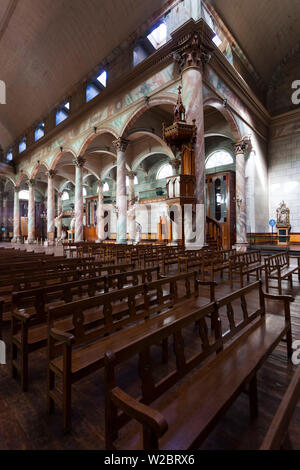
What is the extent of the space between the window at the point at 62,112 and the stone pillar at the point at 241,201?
1249 cm

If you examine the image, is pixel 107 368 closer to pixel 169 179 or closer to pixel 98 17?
pixel 169 179

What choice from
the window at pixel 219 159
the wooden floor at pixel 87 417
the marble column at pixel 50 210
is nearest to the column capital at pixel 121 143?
the window at pixel 219 159

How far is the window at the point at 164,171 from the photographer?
1897cm

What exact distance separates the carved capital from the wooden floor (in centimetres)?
949

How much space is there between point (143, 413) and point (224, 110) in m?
12.1

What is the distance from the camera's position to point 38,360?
227 centimetres

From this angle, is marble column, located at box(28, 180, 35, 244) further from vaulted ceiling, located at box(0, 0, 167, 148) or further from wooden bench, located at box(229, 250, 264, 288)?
wooden bench, located at box(229, 250, 264, 288)

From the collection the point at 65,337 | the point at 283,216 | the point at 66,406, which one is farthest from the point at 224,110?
the point at 66,406

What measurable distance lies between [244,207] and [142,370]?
11929 mm

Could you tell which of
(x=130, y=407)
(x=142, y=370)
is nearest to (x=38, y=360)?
(x=142, y=370)

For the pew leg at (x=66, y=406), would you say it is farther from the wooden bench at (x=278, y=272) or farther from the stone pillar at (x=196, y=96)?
the stone pillar at (x=196, y=96)

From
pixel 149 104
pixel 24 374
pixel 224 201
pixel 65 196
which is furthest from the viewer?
pixel 65 196

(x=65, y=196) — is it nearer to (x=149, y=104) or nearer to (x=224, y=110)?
(x=149, y=104)

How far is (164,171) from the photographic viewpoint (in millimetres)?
19328
